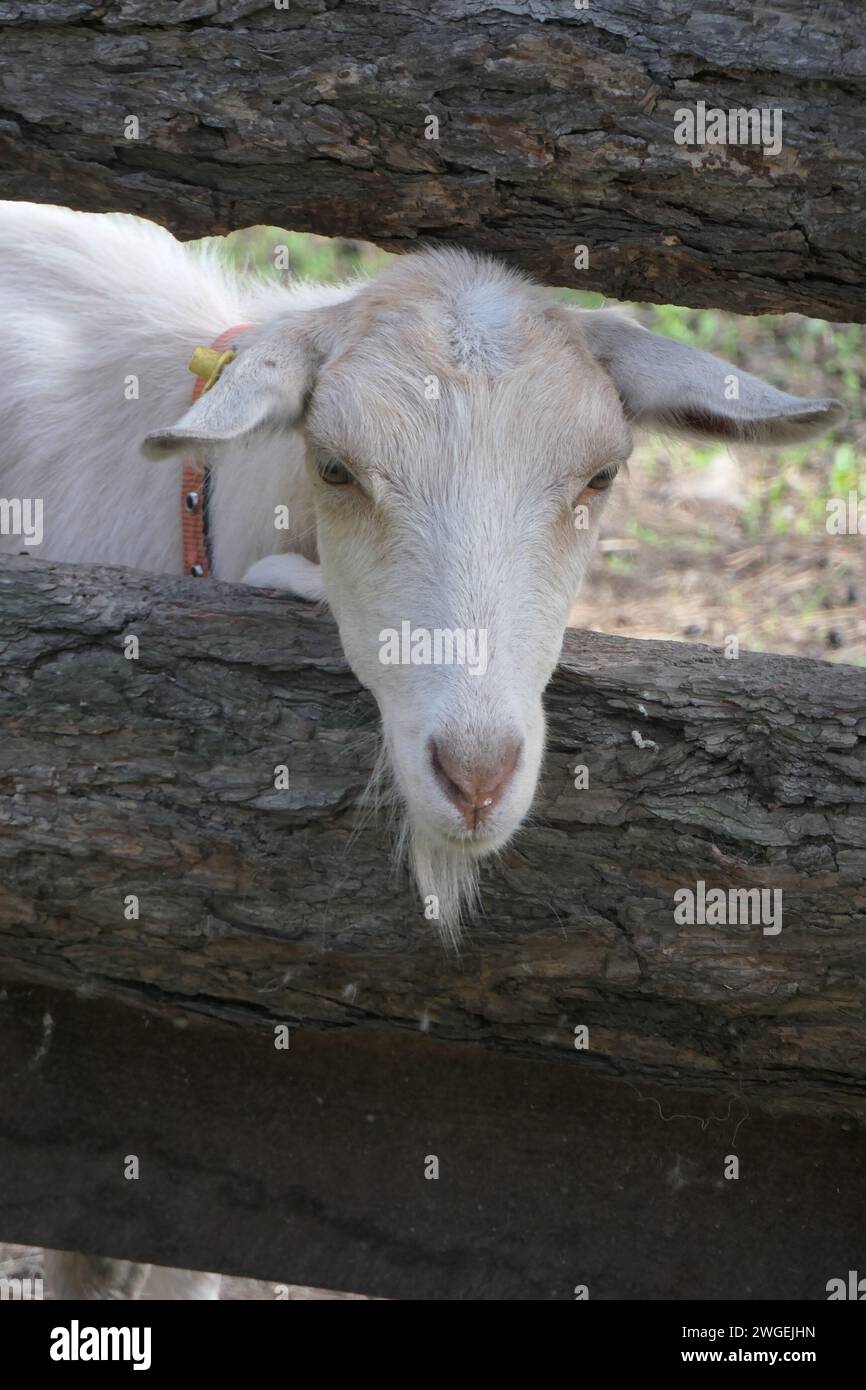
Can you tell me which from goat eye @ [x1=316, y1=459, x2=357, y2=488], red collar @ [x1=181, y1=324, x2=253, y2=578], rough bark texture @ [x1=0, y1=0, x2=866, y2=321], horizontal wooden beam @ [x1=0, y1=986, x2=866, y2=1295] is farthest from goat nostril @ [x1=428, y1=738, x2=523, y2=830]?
red collar @ [x1=181, y1=324, x2=253, y2=578]

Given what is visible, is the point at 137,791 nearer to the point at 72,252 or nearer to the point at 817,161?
the point at 817,161

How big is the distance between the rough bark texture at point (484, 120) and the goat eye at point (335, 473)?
1.73 feet

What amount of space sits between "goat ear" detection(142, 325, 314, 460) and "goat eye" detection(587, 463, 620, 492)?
547 mm

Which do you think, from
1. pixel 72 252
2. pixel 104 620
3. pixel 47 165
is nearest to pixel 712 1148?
pixel 104 620

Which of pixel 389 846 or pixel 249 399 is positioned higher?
pixel 249 399

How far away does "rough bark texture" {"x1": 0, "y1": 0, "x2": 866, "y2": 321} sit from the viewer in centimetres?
270

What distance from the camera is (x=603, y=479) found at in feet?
9.32

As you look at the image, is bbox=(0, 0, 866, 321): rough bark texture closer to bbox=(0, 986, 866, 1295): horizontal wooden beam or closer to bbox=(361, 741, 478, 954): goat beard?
bbox=(361, 741, 478, 954): goat beard

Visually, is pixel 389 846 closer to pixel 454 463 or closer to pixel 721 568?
pixel 454 463

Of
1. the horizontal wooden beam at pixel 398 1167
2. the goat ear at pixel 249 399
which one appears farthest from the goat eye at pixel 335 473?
the horizontal wooden beam at pixel 398 1167

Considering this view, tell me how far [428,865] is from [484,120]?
4.27 ft

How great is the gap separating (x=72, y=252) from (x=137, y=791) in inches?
81.2

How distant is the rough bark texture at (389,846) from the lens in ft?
8.69

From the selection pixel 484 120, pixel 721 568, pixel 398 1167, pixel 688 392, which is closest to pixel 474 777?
pixel 688 392
